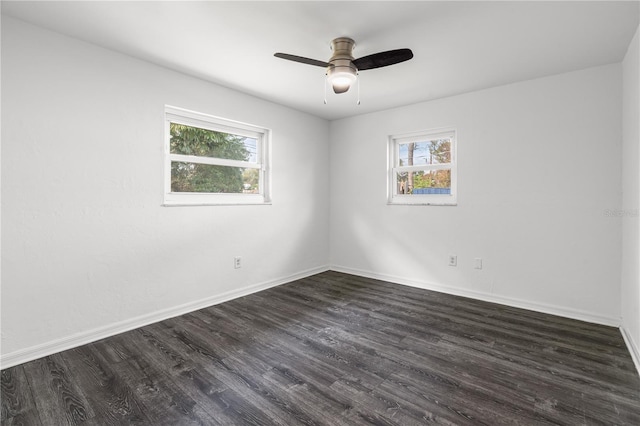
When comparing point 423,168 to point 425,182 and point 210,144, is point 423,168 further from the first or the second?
point 210,144

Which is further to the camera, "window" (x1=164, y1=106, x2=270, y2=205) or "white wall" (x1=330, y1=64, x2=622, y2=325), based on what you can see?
"window" (x1=164, y1=106, x2=270, y2=205)

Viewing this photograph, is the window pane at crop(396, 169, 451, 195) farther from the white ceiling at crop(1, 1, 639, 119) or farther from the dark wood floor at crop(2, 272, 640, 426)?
the dark wood floor at crop(2, 272, 640, 426)

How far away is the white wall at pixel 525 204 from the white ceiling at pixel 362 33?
0.39 meters

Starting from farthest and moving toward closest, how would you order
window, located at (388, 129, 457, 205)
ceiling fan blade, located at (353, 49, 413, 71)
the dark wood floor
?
window, located at (388, 129, 457, 205) < ceiling fan blade, located at (353, 49, 413, 71) < the dark wood floor

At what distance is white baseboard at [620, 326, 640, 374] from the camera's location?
2092mm

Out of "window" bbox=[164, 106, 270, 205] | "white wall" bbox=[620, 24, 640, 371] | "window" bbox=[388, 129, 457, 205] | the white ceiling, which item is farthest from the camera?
"window" bbox=[388, 129, 457, 205]

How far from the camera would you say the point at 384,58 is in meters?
2.20

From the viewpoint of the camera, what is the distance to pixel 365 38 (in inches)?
92.0

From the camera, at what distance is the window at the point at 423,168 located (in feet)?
12.6

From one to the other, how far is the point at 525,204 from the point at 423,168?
129cm

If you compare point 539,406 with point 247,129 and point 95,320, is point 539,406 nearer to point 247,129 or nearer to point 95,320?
point 95,320

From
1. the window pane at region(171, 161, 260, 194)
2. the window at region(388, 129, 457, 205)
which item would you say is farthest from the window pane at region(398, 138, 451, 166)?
the window pane at region(171, 161, 260, 194)

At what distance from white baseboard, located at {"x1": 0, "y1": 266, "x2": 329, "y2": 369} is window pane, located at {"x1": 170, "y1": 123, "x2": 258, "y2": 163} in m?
1.63

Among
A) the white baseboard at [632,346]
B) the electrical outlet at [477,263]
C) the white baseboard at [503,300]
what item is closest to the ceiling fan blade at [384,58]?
the electrical outlet at [477,263]
